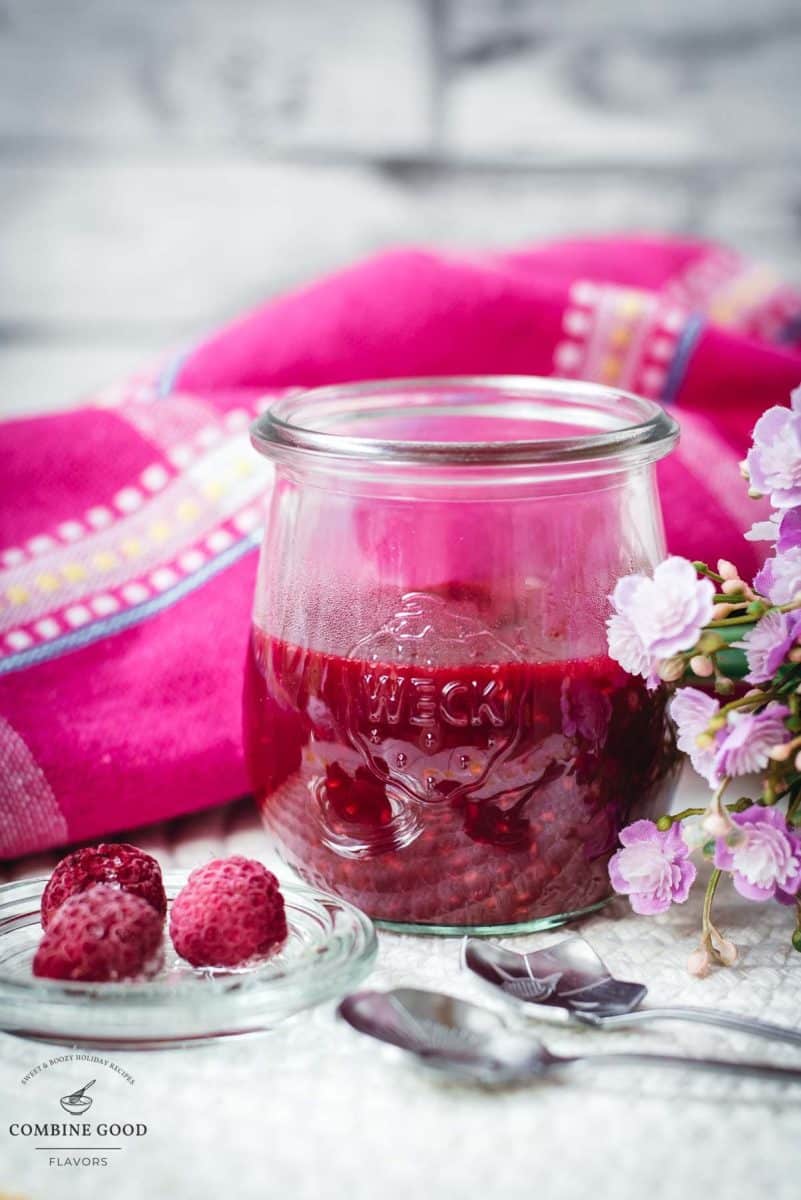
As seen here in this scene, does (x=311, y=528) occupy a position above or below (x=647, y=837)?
above

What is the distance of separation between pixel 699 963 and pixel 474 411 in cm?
42

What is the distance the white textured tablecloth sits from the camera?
1.91ft

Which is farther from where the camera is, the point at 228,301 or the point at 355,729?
the point at 228,301

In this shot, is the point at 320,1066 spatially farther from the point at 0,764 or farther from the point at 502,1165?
the point at 0,764

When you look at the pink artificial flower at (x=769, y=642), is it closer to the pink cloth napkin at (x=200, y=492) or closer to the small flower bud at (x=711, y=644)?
the small flower bud at (x=711, y=644)

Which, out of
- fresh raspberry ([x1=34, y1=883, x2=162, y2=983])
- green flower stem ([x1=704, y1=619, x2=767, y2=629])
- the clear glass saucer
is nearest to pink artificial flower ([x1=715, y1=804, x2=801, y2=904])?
green flower stem ([x1=704, y1=619, x2=767, y2=629])

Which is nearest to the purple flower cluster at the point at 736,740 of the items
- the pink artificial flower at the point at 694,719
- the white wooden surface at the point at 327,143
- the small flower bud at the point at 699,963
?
the pink artificial flower at the point at 694,719

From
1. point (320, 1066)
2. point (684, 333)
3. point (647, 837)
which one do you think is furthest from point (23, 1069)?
point (684, 333)

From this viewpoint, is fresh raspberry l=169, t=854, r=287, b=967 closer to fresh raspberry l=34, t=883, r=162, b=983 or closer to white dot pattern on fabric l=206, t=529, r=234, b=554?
fresh raspberry l=34, t=883, r=162, b=983

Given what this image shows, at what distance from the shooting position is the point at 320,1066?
671mm

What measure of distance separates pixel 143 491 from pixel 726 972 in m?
0.57

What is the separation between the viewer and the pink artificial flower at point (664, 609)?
2.27 feet

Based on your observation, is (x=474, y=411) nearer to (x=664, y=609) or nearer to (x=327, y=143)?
(x=664, y=609)

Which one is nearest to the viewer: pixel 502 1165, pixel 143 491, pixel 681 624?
pixel 502 1165
